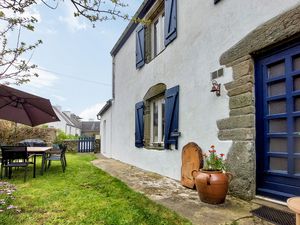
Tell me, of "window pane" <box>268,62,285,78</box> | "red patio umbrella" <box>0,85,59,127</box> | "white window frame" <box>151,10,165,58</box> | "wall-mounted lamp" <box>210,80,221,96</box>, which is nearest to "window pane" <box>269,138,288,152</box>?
"window pane" <box>268,62,285,78</box>

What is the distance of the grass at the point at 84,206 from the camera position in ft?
9.87

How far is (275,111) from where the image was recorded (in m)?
3.47

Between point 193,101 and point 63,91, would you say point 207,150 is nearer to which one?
point 193,101

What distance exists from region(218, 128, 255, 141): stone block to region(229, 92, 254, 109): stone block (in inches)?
15.5

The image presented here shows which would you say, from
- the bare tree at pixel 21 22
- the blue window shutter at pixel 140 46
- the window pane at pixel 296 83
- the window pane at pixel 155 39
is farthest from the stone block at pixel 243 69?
the blue window shutter at pixel 140 46

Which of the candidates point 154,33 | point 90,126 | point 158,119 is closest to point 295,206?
point 158,119

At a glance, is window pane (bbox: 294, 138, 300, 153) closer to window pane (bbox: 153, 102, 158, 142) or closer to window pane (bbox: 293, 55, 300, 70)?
window pane (bbox: 293, 55, 300, 70)

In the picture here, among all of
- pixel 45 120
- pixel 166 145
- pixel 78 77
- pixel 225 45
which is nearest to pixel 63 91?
pixel 78 77

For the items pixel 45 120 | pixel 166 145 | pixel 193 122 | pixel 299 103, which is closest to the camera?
pixel 299 103

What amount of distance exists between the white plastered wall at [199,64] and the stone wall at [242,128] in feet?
0.61

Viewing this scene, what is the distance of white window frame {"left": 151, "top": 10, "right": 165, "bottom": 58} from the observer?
23.5 feet

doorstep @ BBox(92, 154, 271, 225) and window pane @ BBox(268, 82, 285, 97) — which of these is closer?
doorstep @ BBox(92, 154, 271, 225)

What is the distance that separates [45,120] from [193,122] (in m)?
4.67

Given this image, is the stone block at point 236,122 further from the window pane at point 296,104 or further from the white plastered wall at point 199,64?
the window pane at point 296,104
